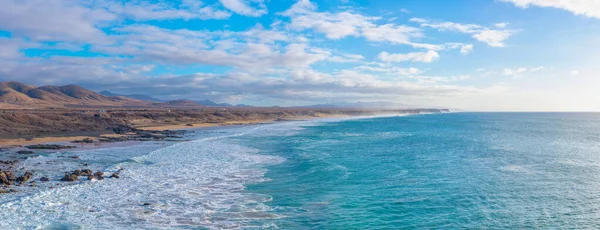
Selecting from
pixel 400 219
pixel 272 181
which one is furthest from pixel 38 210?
pixel 400 219

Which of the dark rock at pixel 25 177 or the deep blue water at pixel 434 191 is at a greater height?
the dark rock at pixel 25 177

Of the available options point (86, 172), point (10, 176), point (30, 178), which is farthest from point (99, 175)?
point (10, 176)

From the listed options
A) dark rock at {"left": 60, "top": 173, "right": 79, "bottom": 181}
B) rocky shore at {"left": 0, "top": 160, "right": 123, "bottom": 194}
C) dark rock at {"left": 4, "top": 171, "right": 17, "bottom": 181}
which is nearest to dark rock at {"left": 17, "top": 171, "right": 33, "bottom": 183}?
rocky shore at {"left": 0, "top": 160, "right": 123, "bottom": 194}

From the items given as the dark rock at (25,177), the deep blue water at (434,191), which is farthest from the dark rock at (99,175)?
the deep blue water at (434,191)

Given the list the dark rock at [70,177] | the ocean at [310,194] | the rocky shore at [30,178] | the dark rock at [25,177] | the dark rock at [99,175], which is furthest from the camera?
the dark rock at [99,175]

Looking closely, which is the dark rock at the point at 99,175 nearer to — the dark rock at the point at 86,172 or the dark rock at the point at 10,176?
the dark rock at the point at 86,172

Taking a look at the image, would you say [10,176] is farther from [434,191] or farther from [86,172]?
[434,191]

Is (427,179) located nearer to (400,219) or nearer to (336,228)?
(400,219)

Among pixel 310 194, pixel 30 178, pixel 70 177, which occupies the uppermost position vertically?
pixel 70 177

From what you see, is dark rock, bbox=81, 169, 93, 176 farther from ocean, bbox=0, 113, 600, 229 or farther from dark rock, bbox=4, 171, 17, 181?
dark rock, bbox=4, 171, 17, 181

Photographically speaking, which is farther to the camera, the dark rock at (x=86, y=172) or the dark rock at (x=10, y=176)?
the dark rock at (x=86, y=172)

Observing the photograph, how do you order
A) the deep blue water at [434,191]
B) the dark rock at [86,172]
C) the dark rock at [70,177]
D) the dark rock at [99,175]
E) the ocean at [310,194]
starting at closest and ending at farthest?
the ocean at [310,194] < the deep blue water at [434,191] < the dark rock at [70,177] < the dark rock at [99,175] < the dark rock at [86,172]
